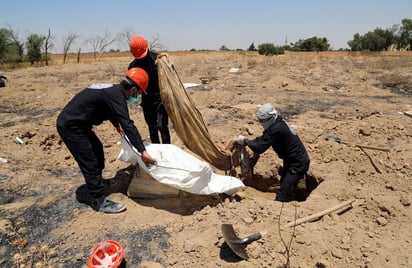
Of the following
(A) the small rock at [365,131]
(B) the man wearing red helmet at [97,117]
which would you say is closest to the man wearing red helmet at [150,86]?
(B) the man wearing red helmet at [97,117]

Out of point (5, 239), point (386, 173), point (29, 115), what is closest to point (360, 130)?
point (386, 173)

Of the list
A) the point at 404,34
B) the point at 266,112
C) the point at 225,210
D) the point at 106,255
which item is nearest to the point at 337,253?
the point at 225,210

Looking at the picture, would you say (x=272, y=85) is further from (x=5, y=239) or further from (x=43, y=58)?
(x=43, y=58)

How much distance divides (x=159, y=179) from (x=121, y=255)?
2.62 ft

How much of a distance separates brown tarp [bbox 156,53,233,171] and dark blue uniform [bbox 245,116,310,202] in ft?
1.35

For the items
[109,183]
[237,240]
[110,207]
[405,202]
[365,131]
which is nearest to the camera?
[237,240]

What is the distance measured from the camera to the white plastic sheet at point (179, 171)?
289cm

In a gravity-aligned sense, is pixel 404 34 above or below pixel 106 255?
above

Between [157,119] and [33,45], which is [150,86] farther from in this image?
[33,45]

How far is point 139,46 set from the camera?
11.6 feet

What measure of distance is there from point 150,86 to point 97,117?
974 mm

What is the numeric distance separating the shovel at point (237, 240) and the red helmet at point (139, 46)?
2.27 m

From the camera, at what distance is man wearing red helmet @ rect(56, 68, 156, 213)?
2.72 m

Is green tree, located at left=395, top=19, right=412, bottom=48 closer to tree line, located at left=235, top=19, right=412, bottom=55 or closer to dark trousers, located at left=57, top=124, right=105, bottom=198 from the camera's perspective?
tree line, located at left=235, top=19, right=412, bottom=55
